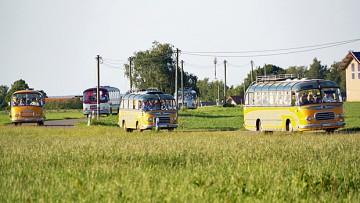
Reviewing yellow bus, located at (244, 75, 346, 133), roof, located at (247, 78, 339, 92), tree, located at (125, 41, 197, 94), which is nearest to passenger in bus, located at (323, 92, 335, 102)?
yellow bus, located at (244, 75, 346, 133)

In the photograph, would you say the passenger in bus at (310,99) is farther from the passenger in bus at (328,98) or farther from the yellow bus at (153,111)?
the yellow bus at (153,111)

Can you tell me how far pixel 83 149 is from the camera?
20453 millimetres

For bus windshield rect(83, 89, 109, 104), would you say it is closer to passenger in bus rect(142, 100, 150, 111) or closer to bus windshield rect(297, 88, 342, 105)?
passenger in bus rect(142, 100, 150, 111)

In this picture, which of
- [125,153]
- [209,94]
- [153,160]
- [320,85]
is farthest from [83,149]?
[209,94]

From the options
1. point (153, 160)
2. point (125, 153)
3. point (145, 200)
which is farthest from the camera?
point (125, 153)

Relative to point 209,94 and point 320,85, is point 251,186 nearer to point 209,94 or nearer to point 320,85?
point 320,85

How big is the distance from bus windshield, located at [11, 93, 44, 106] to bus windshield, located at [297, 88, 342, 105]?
2366 centimetres

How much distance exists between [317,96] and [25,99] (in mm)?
24580

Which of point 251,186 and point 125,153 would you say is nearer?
point 251,186

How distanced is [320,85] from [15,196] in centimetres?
2265

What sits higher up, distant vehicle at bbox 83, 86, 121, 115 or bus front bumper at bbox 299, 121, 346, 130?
distant vehicle at bbox 83, 86, 121, 115

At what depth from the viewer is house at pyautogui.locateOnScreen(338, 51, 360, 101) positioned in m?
86.1

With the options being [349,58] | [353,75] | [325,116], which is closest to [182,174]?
[325,116]

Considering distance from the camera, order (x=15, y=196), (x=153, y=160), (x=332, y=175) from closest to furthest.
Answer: (x=15, y=196)
(x=332, y=175)
(x=153, y=160)
